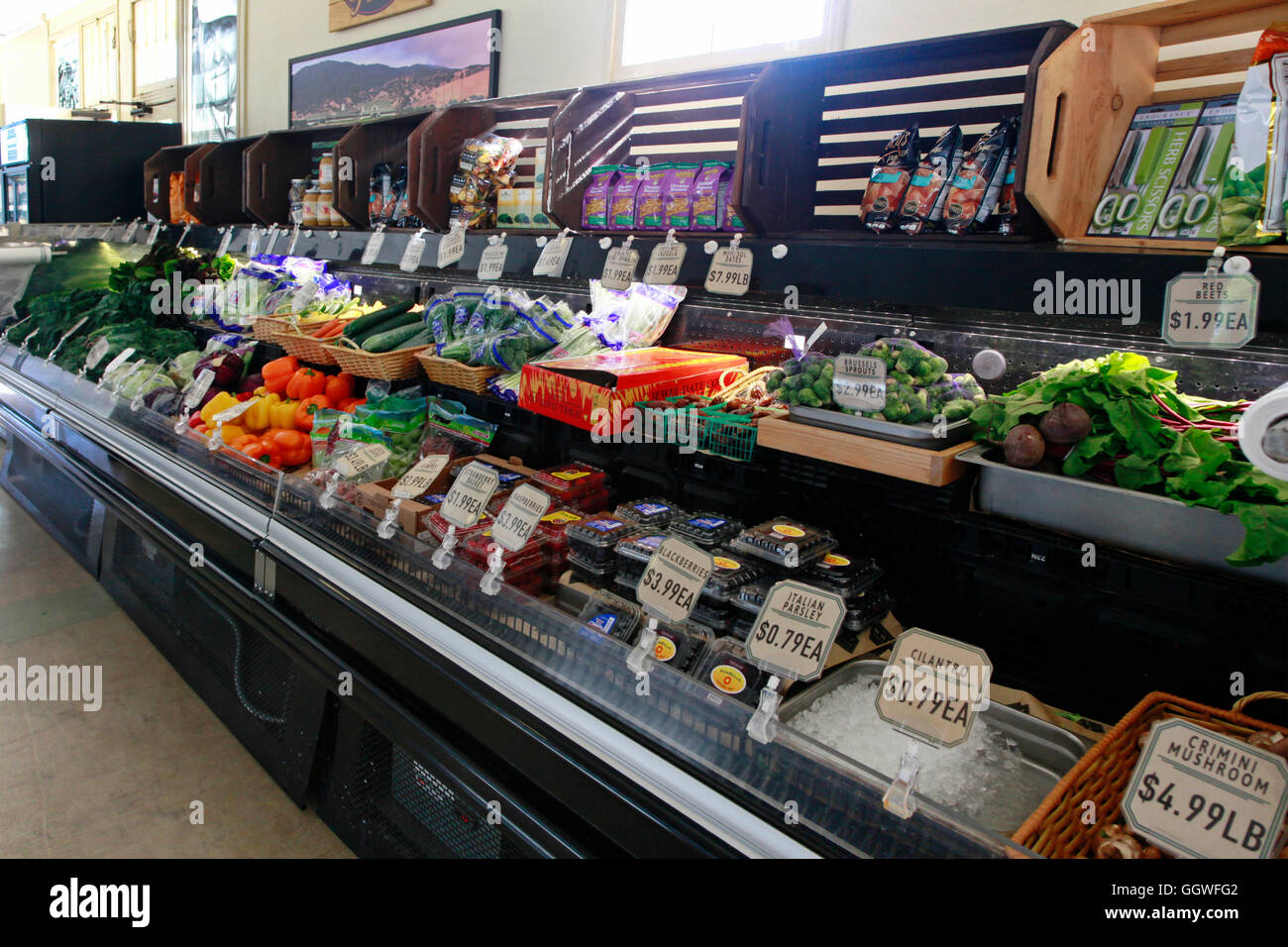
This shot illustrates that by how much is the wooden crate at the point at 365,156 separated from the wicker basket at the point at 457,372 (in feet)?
4.19

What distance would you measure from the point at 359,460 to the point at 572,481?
59 centimetres

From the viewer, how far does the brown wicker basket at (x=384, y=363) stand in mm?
2867

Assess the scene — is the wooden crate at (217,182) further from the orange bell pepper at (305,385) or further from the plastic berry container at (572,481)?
the plastic berry container at (572,481)

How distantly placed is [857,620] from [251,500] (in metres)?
1.84

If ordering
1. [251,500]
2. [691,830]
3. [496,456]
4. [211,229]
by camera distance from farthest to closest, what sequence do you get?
[211,229] < [496,456] < [251,500] < [691,830]

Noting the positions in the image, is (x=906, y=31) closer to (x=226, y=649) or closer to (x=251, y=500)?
(x=251, y=500)

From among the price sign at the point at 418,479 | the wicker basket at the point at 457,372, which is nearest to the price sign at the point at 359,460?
the price sign at the point at 418,479

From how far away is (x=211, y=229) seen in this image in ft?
16.0

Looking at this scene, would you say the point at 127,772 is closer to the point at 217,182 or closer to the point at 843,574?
the point at 843,574

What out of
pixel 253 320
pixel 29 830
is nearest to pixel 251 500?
pixel 29 830

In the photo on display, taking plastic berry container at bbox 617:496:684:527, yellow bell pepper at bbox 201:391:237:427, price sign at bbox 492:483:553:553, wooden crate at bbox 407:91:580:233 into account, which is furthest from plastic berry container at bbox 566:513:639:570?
yellow bell pepper at bbox 201:391:237:427

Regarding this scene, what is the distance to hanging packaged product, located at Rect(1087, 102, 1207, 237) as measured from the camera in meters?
1.56

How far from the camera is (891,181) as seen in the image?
190 cm

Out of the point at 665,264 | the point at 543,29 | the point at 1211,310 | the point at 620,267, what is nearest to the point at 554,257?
the point at 620,267
